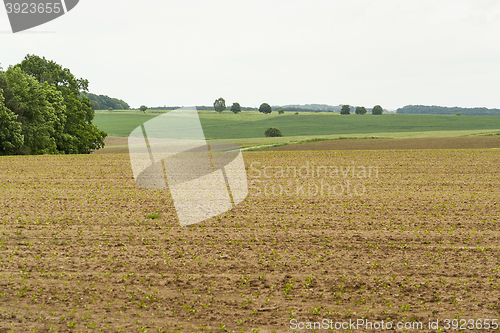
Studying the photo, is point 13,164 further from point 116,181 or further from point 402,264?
point 402,264

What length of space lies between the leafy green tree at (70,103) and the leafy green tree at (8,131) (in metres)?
7.24

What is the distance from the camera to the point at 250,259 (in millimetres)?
10352

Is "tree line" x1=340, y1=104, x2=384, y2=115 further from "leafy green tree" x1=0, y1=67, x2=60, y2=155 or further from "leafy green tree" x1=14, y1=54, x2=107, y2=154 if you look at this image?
"leafy green tree" x1=0, y1=67, x2=60, y2=155

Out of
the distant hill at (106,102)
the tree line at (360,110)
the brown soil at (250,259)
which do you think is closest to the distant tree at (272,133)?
the tree line at (360,110)

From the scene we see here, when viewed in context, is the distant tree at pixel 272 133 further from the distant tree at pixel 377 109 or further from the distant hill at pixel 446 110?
the distant hill at pixel 446 110

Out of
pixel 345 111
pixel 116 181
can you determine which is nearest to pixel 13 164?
pixel 116 181

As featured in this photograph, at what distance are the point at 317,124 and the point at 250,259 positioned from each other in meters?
96.6

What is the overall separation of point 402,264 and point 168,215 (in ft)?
26.4

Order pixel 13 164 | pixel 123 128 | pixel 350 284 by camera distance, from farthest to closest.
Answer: pixel 123 128, pixel 13 164, pixel 350 284

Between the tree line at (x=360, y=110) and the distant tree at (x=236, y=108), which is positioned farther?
the distant tree at (x=236, y=108)

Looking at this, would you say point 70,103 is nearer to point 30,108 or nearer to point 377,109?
point 30,108

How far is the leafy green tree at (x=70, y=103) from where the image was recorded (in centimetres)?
5159

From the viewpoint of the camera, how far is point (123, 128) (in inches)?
4055

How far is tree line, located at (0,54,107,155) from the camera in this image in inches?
1697
